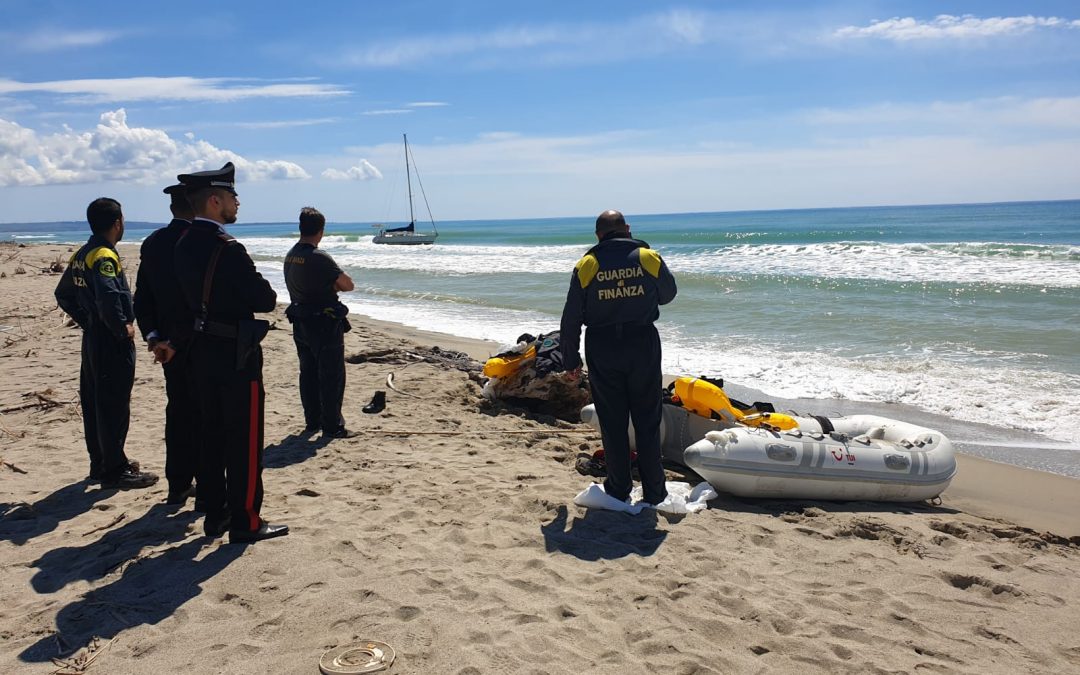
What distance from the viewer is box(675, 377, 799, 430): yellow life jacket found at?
545 centimetres

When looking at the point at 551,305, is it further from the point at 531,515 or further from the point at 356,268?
the point at 356,268

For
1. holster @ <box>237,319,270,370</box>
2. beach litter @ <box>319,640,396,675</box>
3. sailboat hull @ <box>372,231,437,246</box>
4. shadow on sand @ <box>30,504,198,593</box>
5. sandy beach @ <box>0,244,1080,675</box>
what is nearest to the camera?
beach litter @ <box>319,640,396,675</box>

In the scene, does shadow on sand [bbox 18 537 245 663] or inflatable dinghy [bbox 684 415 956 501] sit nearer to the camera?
shadow on sand [bbox 18 537 245 663]

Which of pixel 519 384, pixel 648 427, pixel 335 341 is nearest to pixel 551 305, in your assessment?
pixel 519 384

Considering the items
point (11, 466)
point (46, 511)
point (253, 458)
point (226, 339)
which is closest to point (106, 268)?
point (226, 339)

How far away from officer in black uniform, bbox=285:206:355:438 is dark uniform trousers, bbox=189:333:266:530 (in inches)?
81.1

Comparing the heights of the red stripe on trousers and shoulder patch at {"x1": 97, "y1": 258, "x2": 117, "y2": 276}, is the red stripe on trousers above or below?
below

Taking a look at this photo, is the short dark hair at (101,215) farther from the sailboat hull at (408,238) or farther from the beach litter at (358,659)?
the sailboat hull at (408,238)

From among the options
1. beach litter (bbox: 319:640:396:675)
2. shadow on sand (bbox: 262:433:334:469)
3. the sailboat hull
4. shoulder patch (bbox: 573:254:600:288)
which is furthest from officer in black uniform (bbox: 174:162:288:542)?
the sailboat hull

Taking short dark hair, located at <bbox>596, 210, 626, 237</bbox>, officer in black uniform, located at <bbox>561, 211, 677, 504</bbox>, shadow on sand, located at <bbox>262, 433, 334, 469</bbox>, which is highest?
short dark hair, located at <bbox>596, 210, 626, 237</bbox>

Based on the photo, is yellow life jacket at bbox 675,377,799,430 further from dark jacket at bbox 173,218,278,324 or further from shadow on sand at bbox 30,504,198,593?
shadow on sand at bbox 30,504,198,593

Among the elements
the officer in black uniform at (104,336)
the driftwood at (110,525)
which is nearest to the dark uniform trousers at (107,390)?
the officer in black uniform at (104,336)

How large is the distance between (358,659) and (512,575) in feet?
3.20

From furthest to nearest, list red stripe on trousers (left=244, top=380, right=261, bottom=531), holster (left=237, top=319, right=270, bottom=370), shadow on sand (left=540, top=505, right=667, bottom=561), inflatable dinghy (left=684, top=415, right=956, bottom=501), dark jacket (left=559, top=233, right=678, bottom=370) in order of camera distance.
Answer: inflatable dinghy (left=684, top=415, right=956, bottom=501) < dark jacket (left=559, top=233, right=678, bottom=370) < shadow on sand (left=540, top=505, right=667, bottom=561) < red stripe on trousers (left=244, top=380, right=261, bottom=531) < holster (left=237, top=319, right=270, bottom=370)
